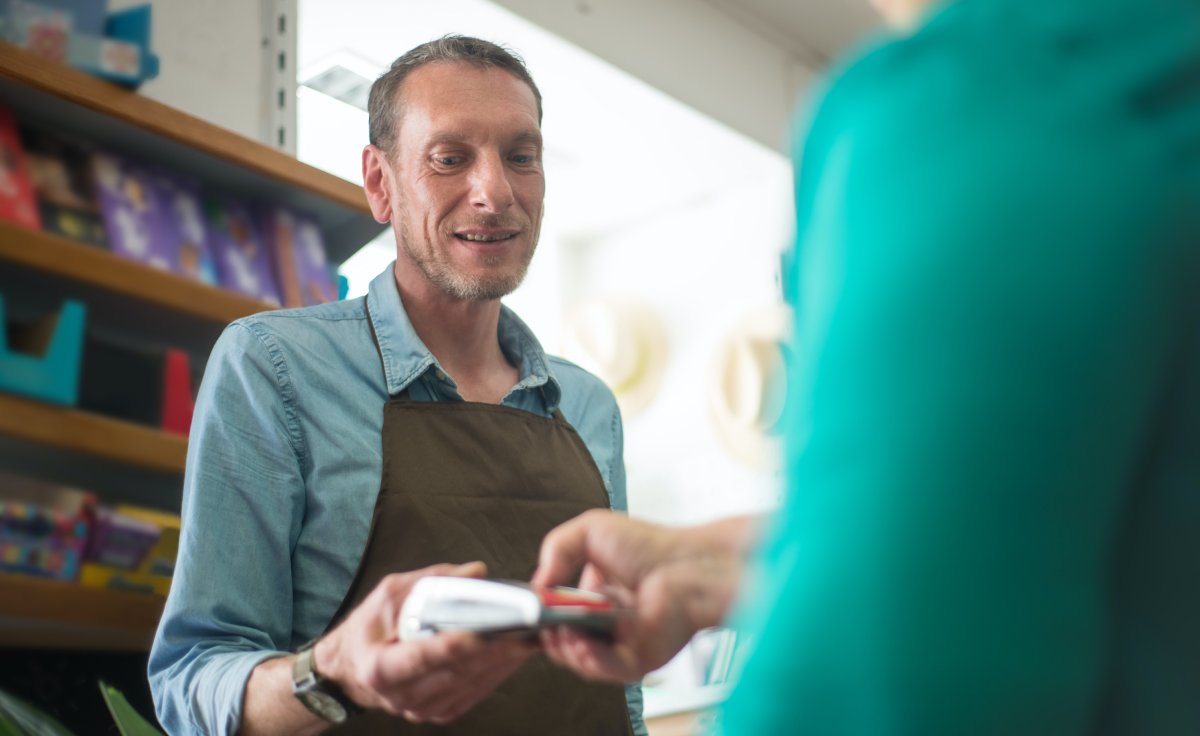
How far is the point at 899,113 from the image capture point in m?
0.47

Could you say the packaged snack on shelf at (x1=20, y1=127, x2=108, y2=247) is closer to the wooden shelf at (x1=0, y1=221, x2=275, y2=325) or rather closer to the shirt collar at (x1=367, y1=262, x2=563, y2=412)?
the wooden shelf at (x1=0, y1=221, x2=275, y2=325)

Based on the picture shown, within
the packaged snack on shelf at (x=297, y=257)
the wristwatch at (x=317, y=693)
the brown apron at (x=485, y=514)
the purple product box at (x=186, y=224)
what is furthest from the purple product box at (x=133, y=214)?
the wristwatch at (x=317, y=693)

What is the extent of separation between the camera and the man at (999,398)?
436 millimetres

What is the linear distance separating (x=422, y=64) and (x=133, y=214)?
489mm

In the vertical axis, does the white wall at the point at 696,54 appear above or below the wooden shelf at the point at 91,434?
above

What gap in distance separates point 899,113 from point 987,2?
0.07 metres

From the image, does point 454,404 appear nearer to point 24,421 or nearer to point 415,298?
point 415,298

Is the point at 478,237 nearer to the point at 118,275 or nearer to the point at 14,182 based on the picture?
the point at 118,275

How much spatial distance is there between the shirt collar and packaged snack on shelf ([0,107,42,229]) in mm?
480

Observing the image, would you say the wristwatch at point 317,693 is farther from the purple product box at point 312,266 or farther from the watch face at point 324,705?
the purple product box at point 312,266

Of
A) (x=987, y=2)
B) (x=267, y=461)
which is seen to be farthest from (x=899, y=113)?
(x=267, y=461)

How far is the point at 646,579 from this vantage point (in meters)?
0.71

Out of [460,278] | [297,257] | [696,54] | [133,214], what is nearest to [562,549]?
[460,278]

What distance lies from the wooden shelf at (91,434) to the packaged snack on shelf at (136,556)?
0.08 metres
